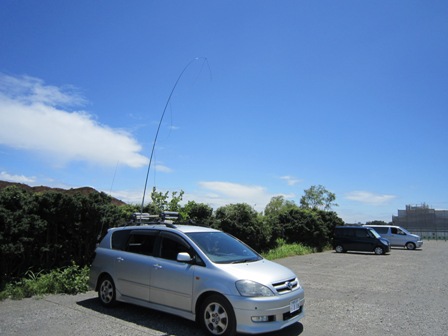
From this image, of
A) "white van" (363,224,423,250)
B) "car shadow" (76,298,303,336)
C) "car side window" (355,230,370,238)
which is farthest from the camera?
"white van" (363,224,423,250)

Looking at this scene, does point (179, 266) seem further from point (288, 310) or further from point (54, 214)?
point (54, 214)

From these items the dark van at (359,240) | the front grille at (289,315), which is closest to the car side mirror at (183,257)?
the front grille at (289,315)

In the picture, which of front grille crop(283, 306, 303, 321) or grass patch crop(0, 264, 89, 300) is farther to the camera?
grass patch crop(0, 264, 89, 300)

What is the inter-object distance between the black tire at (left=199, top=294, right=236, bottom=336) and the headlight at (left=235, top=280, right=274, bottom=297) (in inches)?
11.8

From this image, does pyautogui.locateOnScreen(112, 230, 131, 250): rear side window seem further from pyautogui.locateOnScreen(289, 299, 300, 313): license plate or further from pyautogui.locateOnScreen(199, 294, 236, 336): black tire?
pyautogui.locateOnScreen(289, 299, 300, 313): license plate

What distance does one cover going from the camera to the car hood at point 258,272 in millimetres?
5316

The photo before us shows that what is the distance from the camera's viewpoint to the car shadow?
571 cm

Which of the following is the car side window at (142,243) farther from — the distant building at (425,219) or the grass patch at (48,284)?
the distant building at (425,219)

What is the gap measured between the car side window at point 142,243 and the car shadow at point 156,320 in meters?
1.17

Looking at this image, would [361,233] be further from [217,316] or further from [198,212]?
[217,316]

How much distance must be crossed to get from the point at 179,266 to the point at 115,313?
191cm

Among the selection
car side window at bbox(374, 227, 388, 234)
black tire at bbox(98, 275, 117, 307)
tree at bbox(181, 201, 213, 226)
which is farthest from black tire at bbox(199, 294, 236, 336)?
car side window at bbox(374, 227, 388, 234)

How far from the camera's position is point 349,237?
2492cm

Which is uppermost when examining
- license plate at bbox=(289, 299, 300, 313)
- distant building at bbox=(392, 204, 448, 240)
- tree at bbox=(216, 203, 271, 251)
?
distant building at bbox=(392, 204, 448, 240)
